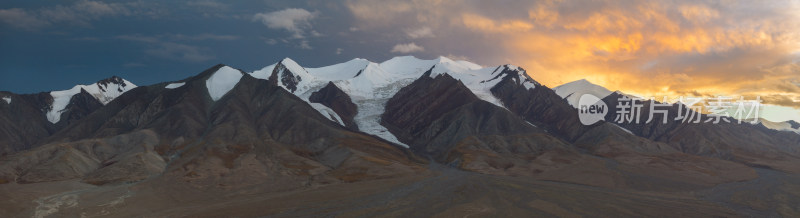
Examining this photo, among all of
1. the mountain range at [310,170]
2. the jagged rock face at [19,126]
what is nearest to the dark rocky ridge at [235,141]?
the mountain range at [310,170]

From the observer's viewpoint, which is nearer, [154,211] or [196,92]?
[154,211]

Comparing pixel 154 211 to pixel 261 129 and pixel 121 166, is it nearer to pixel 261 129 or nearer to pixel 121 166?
pixel 121 166

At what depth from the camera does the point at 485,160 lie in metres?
132

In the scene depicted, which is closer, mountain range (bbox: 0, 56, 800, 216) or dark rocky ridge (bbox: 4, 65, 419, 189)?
mountain range (bbox: 0, 56, 800, 216)

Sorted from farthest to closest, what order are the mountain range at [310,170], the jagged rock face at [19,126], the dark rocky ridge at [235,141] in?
the jagged rock face at [19,126] < the dark rocky ridge at [235,141] < the mountain range at [310,170]

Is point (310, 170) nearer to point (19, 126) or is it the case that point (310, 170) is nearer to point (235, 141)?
point (235, 141)

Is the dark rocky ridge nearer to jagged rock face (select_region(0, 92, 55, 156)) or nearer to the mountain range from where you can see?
the mountain range

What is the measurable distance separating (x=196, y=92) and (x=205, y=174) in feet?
381

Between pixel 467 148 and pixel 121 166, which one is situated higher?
pixel 467 148

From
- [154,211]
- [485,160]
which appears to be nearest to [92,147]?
[154,211]

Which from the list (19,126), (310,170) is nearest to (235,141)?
(310,170)

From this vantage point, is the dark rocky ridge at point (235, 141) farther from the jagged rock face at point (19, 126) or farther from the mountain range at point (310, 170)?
the jagged rock face at point (19, 126)

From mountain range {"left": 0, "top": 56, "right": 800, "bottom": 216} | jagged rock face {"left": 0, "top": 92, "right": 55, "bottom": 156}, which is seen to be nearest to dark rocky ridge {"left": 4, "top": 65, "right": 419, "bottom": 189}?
mountain range {"left": 0, "top": 56, "right": 800, "bottom": 216}

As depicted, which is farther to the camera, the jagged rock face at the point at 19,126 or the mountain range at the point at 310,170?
the jagged rock face at the point at 19,126
